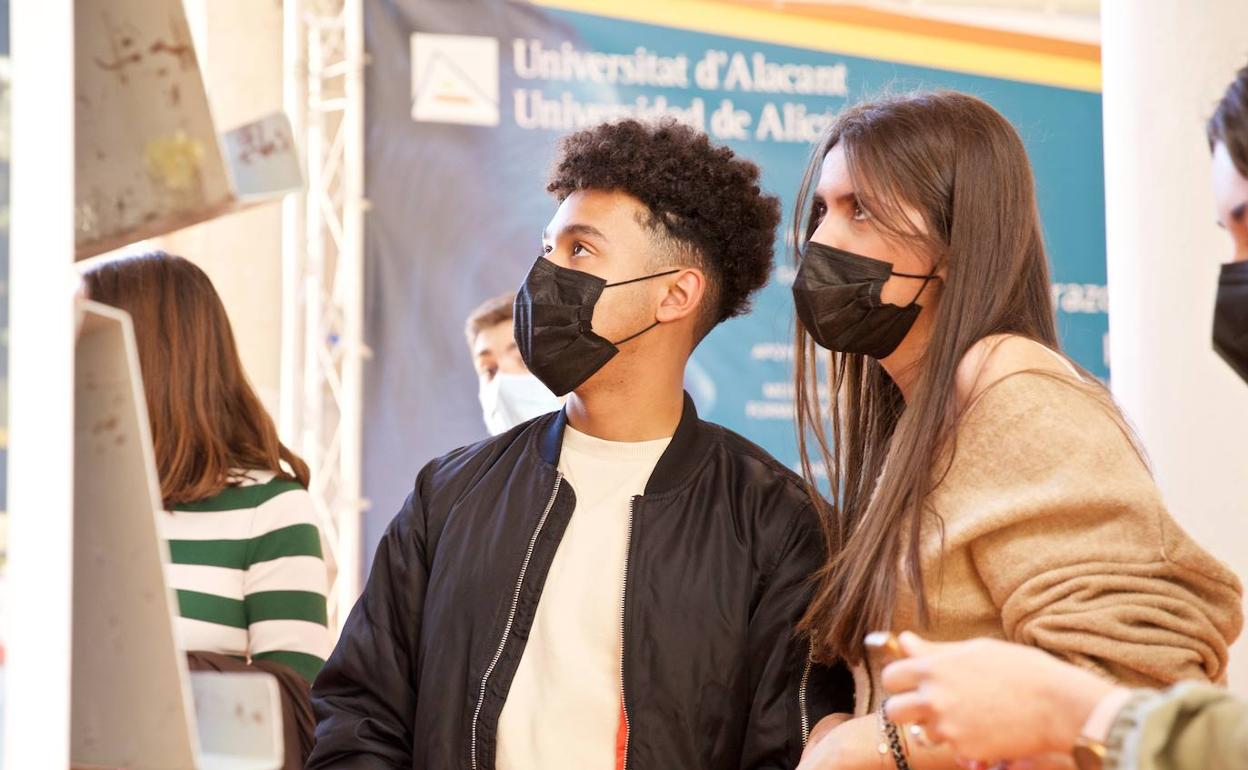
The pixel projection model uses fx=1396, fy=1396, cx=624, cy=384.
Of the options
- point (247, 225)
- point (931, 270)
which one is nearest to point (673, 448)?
point (931, 270)

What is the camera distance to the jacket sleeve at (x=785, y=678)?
2.11m

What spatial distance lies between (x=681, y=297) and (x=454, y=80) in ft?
11.2

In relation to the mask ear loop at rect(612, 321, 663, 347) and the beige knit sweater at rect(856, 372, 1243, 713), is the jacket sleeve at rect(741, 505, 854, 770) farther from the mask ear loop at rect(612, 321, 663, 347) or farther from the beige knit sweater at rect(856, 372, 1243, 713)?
the mask ear loop at rect(612, 321, 663, 347)

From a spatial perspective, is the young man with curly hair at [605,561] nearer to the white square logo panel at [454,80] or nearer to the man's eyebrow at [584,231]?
the man's eyebrow at [584,231]

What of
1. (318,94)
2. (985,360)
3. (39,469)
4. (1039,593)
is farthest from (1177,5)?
(318,94)

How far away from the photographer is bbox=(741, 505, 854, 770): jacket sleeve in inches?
83.0

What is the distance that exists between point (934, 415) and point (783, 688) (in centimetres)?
52

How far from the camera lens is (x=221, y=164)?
1267mm

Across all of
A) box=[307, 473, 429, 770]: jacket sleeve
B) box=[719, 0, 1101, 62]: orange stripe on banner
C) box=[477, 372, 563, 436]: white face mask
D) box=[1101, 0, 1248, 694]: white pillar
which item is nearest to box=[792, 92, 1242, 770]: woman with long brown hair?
box=[307, 473, 429, 770]: jacket sleeve

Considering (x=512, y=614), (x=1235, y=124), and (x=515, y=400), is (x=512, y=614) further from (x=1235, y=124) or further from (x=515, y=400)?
(x=515, y=400)

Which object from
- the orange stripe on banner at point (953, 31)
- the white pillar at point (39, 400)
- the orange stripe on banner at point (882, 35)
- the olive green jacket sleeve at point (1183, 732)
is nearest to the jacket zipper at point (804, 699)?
the olive green jacket sleeve at point (1183, 732)

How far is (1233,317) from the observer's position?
1553 millimetres

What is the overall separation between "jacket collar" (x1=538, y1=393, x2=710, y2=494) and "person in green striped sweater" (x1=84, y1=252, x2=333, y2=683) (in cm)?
56

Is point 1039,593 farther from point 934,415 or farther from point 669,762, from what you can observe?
point 669,762
